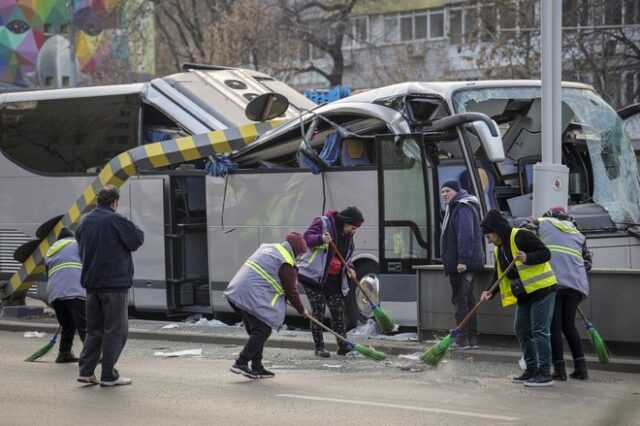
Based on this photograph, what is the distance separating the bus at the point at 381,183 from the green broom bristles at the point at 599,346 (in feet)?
8.50

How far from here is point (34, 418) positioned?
364 inches

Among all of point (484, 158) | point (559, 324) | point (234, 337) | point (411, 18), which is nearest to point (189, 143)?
point (234, 337)

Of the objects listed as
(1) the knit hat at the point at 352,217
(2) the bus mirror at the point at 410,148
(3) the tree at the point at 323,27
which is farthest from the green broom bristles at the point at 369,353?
(3) the tree at the point at 323,27

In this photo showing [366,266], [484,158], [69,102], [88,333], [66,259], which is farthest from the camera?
[69,102]

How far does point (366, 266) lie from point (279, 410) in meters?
6.04

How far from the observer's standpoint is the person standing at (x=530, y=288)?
10.4m

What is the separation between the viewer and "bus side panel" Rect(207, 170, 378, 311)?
601 inches

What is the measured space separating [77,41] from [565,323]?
46716 millimetres

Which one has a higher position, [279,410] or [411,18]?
[411,18]

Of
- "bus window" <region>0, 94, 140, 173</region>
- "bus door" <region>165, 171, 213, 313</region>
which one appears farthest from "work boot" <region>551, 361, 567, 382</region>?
"bus window" <region>0, 94, 140, 173</region>

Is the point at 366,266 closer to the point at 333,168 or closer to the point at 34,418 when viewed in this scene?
the point at 333,168

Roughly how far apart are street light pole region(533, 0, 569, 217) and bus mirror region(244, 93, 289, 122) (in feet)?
15.9

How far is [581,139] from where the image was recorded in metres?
15.1

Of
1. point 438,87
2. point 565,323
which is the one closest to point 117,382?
point 565,323
